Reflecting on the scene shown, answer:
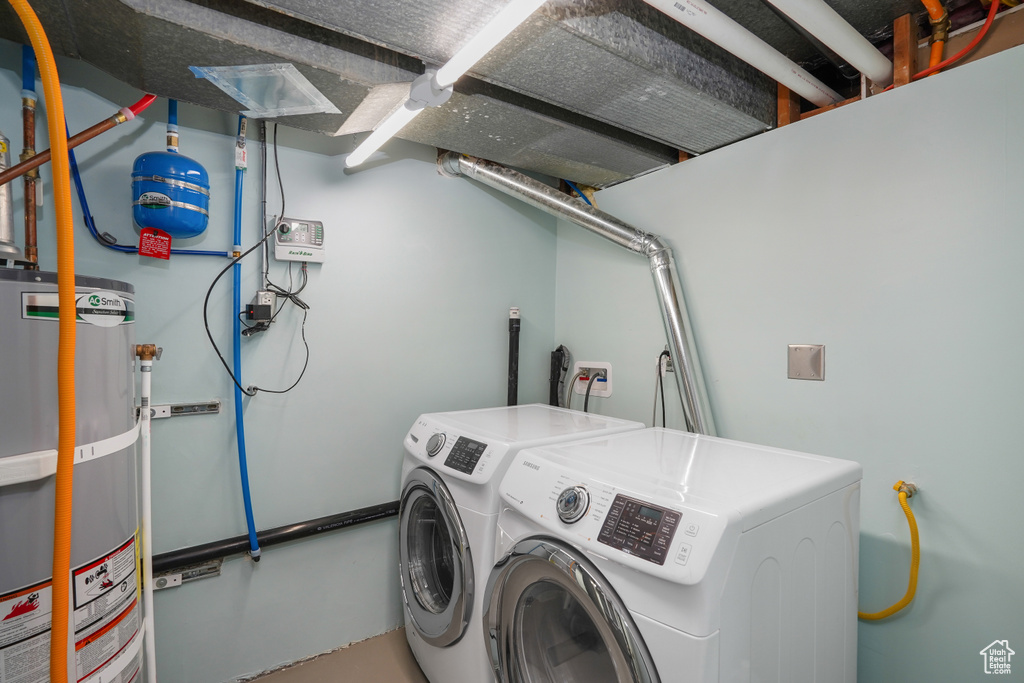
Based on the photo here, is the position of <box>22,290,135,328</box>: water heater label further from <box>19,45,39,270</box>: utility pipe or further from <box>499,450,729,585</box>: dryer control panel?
<box>499,450,729,585</box>: dryer control panel

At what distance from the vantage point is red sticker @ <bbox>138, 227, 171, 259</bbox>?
160cm

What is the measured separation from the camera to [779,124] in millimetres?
1809

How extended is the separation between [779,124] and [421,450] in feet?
6.13

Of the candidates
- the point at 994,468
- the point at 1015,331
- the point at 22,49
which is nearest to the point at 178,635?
the point at 22,49

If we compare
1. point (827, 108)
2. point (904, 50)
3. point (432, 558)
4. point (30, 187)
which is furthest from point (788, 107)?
point (30, 187)

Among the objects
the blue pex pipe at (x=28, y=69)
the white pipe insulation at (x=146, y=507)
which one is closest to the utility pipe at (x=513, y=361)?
the white pipe insulation at (x=146, y=507)

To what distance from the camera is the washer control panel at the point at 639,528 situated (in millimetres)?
956

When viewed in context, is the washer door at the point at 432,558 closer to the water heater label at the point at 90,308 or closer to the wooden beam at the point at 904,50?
the water heater label at the point at 90,308

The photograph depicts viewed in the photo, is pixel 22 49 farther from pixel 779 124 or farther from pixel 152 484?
pixel 779 124

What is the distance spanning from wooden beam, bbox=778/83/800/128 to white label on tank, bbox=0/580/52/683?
255 cm

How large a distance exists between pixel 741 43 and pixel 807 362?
107cm

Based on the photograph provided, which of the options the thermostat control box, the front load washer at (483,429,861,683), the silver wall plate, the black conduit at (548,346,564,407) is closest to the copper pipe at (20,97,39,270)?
the thermostat control box

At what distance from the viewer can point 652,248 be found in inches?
80.4

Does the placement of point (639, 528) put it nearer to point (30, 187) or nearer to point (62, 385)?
point (62, 385)
